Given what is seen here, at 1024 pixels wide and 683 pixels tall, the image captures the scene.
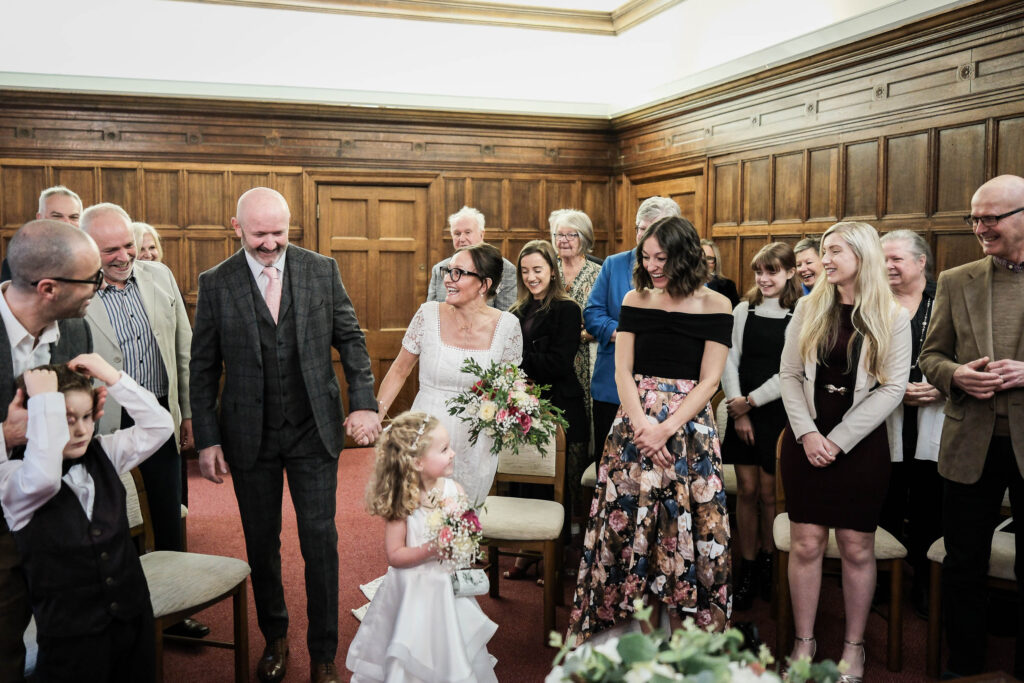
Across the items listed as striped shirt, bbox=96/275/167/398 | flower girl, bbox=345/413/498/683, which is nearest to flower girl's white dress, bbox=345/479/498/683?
flower girl, bbox=345/413/498/683

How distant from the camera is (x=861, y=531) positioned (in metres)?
3.41

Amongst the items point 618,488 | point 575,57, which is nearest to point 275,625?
point 618,488

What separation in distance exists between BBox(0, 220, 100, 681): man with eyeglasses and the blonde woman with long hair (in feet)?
8.77

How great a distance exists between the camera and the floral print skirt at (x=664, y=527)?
342cm

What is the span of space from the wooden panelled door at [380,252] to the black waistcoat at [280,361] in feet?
15.4

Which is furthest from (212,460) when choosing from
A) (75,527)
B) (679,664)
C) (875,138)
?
(875,138)

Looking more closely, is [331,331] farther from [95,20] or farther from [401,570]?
[95,20]

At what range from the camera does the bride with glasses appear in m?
3.78

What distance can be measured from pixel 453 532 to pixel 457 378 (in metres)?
1.13

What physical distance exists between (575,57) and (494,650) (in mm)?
6267

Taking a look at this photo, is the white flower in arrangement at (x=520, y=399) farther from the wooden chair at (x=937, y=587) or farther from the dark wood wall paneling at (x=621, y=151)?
the dark wood wall paneling at (x=621, y=151)

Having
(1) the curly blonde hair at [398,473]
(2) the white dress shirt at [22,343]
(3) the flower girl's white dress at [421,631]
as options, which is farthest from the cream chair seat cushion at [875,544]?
(2) the white dress shirt at [22,343]

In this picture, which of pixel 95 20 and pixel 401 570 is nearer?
pixel 401 570

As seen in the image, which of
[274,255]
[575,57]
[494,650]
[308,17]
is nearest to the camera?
[274,255]
